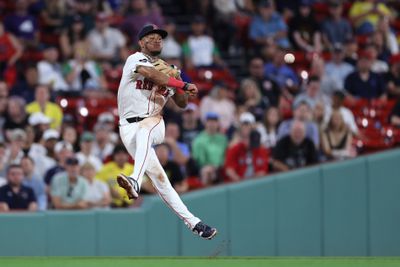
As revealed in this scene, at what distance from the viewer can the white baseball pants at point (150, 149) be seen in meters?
11.0

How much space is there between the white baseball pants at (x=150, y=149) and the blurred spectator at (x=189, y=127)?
4.74 metres

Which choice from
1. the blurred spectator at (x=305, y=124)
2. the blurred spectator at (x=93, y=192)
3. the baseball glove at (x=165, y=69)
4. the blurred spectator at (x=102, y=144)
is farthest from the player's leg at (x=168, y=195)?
the blurred spectator at (x=305, y=124)

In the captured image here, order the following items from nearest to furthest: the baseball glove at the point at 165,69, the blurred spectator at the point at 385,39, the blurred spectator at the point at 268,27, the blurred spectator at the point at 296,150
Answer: the baseball glove at the point at 165,69 < the blurred spectator at the point at 296,150 < the blurred spectator at the point at 268,27 < the blurred spectator at the point at 385,39

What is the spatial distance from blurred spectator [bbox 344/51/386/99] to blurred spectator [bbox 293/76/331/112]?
708mm

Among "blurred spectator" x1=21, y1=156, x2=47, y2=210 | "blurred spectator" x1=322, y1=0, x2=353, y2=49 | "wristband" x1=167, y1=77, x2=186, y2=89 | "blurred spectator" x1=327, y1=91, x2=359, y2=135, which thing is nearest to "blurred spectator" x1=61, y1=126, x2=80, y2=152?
"blurred spectator" x1=21, y1=156, x2=47, y2=210

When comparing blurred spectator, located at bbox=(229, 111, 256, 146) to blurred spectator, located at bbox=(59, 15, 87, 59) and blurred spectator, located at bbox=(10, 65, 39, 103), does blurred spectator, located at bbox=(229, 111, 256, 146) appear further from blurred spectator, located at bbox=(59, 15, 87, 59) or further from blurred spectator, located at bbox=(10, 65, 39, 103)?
blurred spectator, located at bbox=(59, 15, 87, 59)

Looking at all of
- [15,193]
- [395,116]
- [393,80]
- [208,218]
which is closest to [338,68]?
[393,80]

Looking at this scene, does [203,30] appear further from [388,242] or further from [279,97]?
[388,242]

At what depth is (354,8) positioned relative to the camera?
2025 centimetres

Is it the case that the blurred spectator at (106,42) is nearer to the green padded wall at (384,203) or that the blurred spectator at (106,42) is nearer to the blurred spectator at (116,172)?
the blurred spectator at (116,172)

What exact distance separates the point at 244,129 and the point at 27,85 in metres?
3.08

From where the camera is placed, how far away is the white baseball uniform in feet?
36.2

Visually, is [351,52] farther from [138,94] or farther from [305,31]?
[138,94]

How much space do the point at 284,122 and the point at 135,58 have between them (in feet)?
17.2
